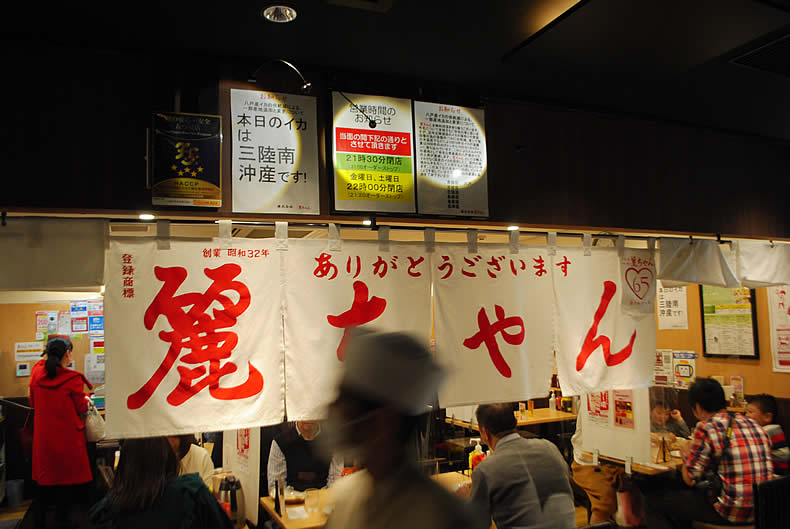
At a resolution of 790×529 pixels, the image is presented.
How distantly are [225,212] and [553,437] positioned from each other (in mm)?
6988

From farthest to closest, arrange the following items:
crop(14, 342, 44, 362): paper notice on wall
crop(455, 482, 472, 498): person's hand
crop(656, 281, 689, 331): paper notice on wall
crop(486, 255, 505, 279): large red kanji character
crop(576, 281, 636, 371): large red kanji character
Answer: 1. crop(14, 342, 44, 362): paper notice on wall
2. crop(656, 281, 689, 331): paper notice on wall
3. crop(455, 482, 472, 498): person's hand
4. crop(576, 281, 636, 371): large red kanji character
5. crop(486, 255, 505, 279): large red kanji character

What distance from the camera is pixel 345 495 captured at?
194 centimetres

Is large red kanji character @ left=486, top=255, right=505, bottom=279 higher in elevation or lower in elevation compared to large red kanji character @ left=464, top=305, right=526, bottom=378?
higher

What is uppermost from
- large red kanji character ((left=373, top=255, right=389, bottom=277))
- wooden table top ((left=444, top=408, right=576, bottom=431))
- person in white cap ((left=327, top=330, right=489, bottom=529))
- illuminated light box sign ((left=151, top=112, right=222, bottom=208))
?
illuminated light box sign ((left=151, top=112, right=222, bottom=208))

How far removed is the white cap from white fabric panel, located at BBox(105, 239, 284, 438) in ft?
5.56

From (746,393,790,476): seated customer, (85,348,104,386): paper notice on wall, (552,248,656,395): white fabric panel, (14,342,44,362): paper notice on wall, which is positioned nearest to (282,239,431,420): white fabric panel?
(552,248,656,395): white fabric panel

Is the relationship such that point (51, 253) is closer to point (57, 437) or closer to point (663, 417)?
point (57, 437)

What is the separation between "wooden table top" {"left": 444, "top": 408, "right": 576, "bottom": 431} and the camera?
815 centimetres

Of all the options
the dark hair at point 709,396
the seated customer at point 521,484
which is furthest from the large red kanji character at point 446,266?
the dark hair at point 709,396

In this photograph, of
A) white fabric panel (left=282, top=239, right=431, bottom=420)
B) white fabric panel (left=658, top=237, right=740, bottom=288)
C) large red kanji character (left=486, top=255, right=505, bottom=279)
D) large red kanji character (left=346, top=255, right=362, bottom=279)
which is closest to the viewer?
white fabric panel (left=282, top=239, right=431, bottom=420)

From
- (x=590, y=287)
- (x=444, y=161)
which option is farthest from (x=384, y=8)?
(x=590, y=287)

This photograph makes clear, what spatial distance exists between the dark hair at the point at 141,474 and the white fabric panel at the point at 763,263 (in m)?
4.91

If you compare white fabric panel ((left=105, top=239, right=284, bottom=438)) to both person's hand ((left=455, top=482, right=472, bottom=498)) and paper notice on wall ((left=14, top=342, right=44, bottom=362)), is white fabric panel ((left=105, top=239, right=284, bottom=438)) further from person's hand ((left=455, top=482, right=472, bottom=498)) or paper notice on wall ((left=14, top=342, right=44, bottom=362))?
paper notice on wall ((left=14, top=342, right=44, bottom=362))

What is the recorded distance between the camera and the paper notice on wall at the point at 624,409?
5.46 m
